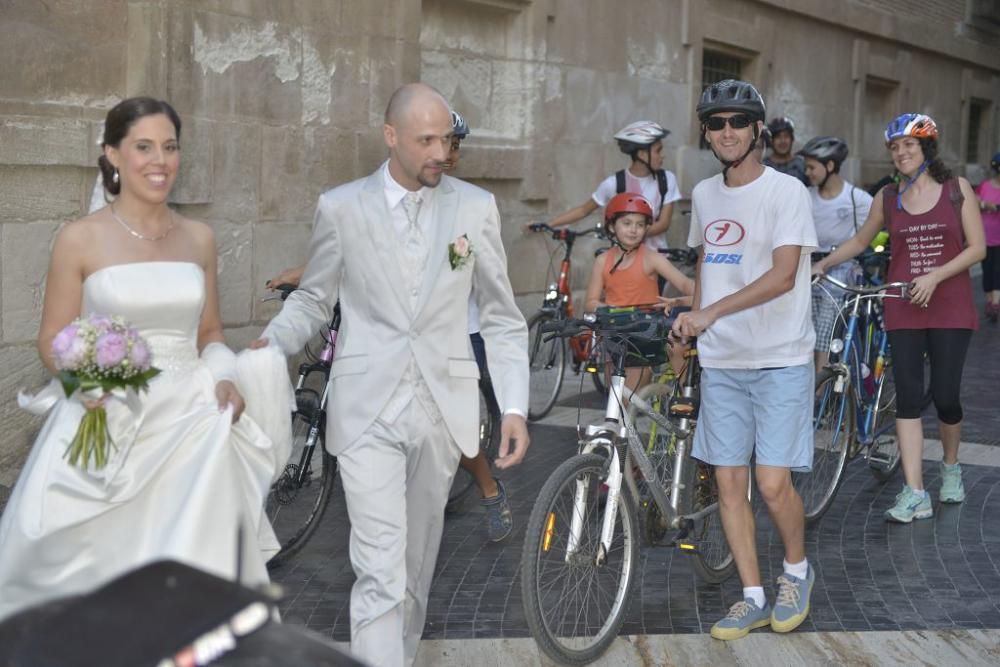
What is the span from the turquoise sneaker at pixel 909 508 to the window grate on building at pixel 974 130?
19.7m

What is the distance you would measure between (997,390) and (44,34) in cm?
759

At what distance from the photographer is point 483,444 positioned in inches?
307

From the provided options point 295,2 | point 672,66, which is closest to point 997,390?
point 672,66

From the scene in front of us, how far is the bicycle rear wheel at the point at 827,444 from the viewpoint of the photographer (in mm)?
7367

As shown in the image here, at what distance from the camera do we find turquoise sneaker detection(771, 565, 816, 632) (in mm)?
5559

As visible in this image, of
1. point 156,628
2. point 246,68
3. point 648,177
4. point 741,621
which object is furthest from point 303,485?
point 648,177

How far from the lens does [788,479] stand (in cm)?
556

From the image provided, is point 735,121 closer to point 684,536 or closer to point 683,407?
point 683,407

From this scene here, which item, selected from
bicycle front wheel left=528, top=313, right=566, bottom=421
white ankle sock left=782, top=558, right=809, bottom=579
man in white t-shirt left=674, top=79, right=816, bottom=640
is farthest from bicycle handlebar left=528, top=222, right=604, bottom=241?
white ankle sock left=782, top=558, right=809, bottom=579

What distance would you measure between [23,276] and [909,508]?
474cm

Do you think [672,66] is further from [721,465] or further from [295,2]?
[721,465]

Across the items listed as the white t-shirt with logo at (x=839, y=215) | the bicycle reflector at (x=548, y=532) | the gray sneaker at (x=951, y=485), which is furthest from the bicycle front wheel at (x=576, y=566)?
the white t-shirt with logo at (x=839, y=215)

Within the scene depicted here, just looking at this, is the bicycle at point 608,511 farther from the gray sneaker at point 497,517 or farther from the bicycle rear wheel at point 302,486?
the bicycle rear wheel at point 302,486

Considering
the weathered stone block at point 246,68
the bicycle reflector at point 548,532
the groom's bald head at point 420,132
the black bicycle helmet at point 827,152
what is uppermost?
the weathered stone block at point 246,68
